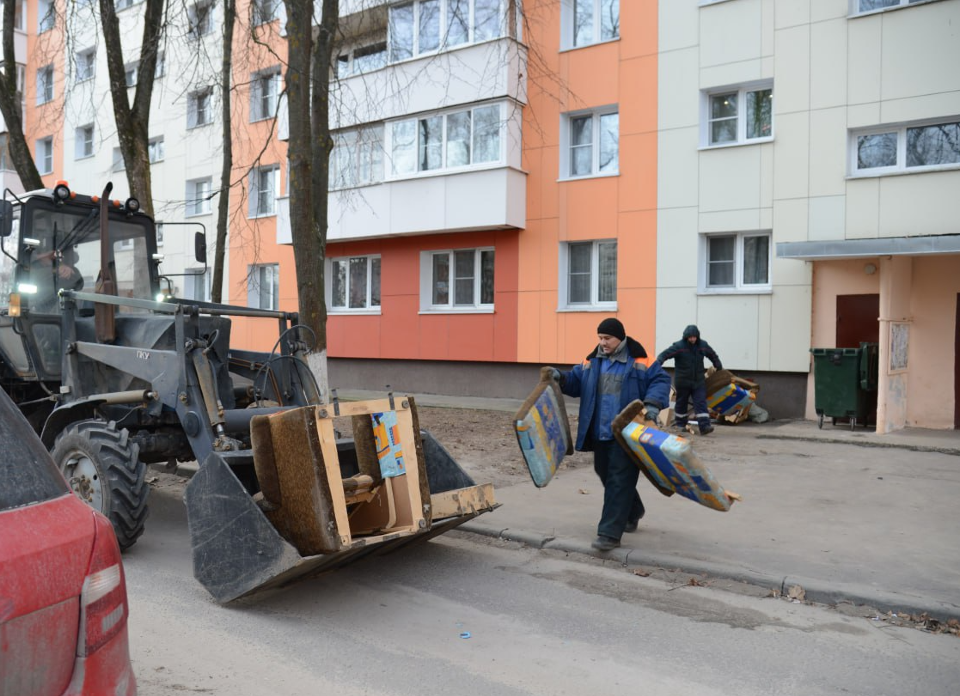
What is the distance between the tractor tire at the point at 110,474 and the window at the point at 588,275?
1120 centimetres

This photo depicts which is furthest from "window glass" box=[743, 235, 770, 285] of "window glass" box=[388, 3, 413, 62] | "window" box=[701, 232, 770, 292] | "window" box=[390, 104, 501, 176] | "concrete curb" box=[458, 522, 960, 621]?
"concrete curb" box=[458, 522, 960, 621]

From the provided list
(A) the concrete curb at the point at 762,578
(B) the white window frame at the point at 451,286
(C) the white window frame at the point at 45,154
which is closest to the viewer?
(A) the concrete curb at the point at 762,578

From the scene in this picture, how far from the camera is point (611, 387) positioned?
6.36m

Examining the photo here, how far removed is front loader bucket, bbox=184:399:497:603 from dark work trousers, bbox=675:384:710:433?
7.84 meters

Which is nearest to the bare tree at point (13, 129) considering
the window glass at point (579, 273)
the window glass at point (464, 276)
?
the window glass at point (464, 276)

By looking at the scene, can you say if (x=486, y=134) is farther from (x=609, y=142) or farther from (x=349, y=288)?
(x=349, y=288)

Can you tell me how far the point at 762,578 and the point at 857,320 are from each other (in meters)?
8.72

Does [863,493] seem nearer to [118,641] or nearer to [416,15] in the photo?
[118,641]

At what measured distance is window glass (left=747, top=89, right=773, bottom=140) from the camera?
14225 millimetres

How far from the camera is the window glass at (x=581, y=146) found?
1633 cm

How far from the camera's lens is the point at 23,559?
220 centimetres

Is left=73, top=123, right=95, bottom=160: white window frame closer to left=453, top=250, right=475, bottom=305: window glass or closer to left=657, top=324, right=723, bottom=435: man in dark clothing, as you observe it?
left=453, top=250, right=475, bottom=305: window glass

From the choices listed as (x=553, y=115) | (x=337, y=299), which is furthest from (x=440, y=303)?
(x=553, y=115)

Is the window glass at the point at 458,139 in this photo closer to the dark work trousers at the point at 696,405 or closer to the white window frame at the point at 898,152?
the dark work trousers at the point at 696,405
